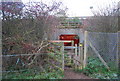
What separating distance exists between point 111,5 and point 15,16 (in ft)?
13.7

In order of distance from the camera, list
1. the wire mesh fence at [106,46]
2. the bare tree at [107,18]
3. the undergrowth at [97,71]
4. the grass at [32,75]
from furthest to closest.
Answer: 1. the bare tree at [107,18]
2. the wire mesh fence at [106,46]
3. the undergrowth at [97,71]
4. the grass at [32,75]

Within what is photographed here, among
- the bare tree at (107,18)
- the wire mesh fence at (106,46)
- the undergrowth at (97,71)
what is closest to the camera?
the undergrowth at (97,71)

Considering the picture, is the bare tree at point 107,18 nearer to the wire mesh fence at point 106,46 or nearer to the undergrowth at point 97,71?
the wire mesh fence at point 106,46

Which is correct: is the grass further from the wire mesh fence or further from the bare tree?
the bare tree

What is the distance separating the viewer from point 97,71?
12.3 ft

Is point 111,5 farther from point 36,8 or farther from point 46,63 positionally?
point 46,63

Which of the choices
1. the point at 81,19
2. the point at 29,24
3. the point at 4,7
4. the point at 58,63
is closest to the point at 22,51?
the point at 29,24

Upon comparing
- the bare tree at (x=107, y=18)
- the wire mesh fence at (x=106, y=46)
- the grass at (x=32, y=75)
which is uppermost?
the bare tree at (x=107, y=18)

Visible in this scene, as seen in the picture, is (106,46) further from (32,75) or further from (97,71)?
(32,75)

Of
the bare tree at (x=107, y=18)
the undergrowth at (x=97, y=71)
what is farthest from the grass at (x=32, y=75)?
the bare tree at (x=107, y=18)

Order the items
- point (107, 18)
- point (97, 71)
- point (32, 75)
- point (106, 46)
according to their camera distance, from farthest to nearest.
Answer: point (107, 18), point (106, 46), point (97, 71), point (32, 75)

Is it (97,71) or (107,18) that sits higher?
(107,18)

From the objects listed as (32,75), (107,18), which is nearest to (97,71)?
(32,75)

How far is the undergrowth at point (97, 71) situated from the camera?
3406 mm
